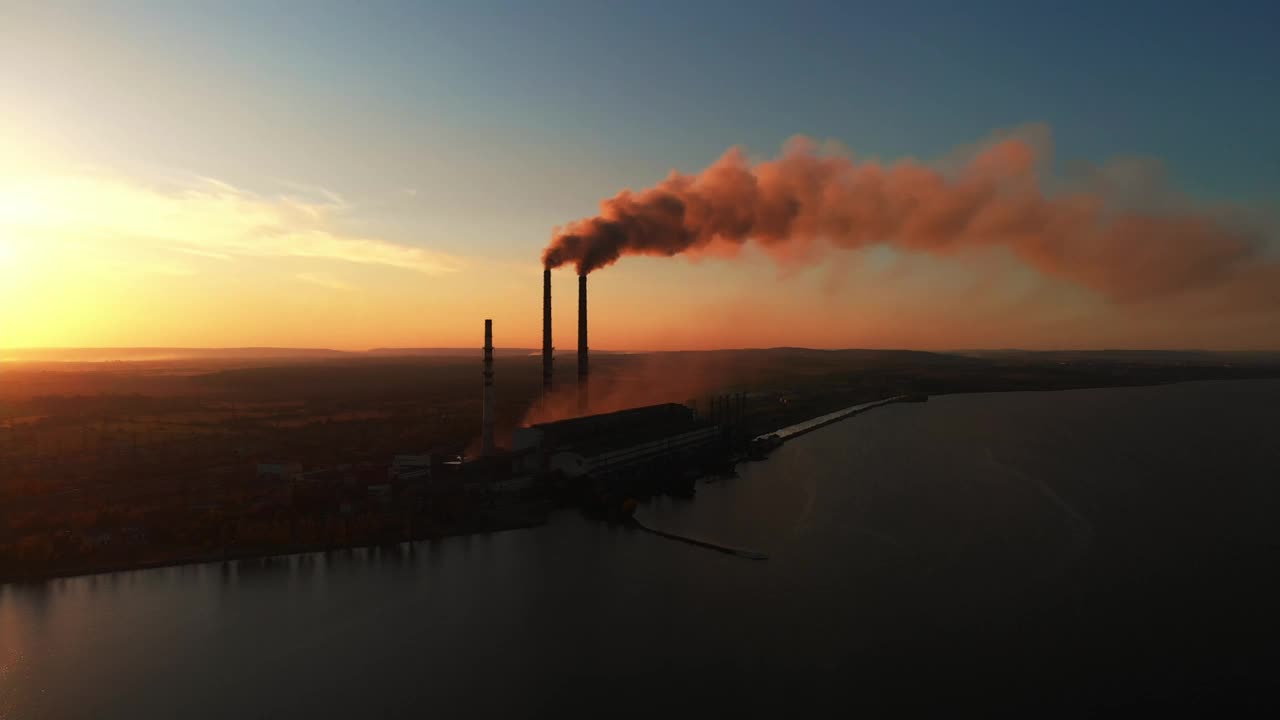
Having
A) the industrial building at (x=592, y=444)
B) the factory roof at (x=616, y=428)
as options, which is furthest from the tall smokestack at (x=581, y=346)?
the factory roof at (x=616, y=428)

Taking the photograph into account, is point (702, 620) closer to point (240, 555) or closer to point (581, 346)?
point (240, 555)

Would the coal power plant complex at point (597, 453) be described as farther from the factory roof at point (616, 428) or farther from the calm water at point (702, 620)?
the calm water at point (702, 620)

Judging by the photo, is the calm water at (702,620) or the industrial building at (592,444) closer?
the calm water at (702,620)

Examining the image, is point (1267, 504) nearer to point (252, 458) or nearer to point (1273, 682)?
point (1273, 682)

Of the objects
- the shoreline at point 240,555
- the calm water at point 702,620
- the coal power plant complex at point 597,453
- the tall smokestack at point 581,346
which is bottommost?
the calm water at point 702,620

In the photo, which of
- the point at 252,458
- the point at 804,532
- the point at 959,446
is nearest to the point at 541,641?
the point at 804,532
